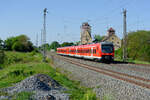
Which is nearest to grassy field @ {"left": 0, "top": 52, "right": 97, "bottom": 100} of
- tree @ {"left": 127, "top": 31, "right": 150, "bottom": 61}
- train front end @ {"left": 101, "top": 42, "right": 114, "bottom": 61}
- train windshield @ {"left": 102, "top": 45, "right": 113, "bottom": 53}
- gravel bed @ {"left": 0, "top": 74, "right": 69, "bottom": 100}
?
gravel bed @ {"left": 0, "top": 74, "right": 69, "bottom": 100}

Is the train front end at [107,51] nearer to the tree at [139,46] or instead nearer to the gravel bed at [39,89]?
the tree at [139,46]

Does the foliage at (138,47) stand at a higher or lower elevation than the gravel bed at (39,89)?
higher

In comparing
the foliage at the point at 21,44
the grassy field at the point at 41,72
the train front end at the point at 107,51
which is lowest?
the grassy field at the point at 41,72

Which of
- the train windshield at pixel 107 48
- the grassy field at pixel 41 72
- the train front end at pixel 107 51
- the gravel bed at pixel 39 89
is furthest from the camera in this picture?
the train windshield at pixel 107 48

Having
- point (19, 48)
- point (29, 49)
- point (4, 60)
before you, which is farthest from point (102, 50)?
point (29, 49)

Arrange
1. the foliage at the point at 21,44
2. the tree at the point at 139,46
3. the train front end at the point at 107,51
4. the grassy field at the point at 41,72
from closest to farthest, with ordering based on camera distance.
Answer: the grassy field at the point at 41,72 < the train front end at the point at 107,51 < the tree at the point at 139,46 < the foliage at the point at 21,44

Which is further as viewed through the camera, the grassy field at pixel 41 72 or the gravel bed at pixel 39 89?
the grassy field at pixel 41 72

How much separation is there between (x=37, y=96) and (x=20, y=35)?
2615 inches

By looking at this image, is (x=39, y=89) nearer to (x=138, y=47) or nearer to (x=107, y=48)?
(x=107, y=48)

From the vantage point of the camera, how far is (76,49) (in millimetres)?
38562

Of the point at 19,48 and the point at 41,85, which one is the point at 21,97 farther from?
the point at 19,48

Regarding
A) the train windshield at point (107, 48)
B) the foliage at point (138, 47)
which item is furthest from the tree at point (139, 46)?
the train windshield at point (107, 48)

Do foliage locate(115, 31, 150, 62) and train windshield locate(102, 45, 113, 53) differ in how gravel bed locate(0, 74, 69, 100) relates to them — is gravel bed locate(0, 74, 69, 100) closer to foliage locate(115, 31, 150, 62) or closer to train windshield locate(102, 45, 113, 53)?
train windshield locate(102, 45, 113, 53)

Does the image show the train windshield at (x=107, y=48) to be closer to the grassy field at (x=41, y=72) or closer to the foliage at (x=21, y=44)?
the grassy field at (x=41, y=72)
